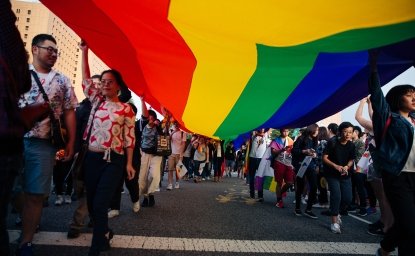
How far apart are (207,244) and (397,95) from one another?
2.50m

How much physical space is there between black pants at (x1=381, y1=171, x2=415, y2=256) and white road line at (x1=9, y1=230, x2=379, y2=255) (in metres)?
1.15

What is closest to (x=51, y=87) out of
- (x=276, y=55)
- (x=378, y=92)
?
(x=276, y=55)

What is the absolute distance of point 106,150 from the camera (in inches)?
124

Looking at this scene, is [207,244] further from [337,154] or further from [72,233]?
[337,154]

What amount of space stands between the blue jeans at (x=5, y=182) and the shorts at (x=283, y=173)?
6.02 m

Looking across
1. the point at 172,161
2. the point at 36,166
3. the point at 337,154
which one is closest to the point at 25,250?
the point at 36,166

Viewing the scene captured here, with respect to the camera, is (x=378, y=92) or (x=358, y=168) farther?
(x=358, y=168)

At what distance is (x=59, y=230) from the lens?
3.87 metres

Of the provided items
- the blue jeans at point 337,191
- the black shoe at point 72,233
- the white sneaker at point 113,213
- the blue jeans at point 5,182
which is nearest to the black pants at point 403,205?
the blue jeans at point 337,191

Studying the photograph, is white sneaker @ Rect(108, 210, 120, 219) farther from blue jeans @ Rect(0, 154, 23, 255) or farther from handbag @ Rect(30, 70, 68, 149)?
blue jeans @ Rect(0, 154, 23, 255)

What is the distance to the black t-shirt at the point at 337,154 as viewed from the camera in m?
5.22

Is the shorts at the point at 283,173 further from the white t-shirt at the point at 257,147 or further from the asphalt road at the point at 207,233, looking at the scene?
the white t-shirt at the point at 257,147

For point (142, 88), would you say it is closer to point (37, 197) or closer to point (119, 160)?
point (119, 160)

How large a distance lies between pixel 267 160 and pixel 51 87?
5.87 m
